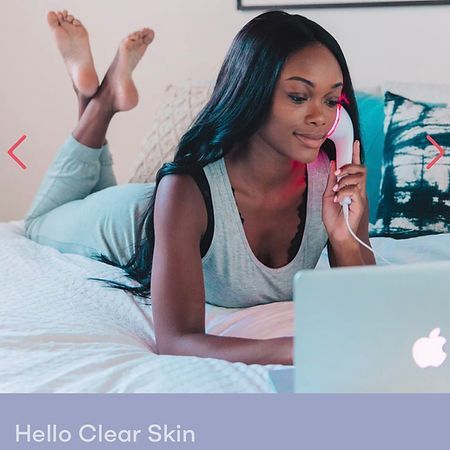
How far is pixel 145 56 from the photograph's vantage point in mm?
2723

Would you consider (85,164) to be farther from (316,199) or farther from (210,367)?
(210,367)

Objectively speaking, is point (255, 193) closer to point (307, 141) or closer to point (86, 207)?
point (307, 141)

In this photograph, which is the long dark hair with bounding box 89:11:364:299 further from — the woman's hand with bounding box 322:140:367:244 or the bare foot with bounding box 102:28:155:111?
the bare foot with bounding box 102:28:155:111

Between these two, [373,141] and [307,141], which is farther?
[373,141]

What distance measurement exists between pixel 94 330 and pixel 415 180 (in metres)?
0.95

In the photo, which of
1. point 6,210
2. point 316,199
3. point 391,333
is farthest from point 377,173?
point 6,210

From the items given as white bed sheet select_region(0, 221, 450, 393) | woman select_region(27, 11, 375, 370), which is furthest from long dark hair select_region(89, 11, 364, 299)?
white bed sheet select_region(0, 221, 450, 393)

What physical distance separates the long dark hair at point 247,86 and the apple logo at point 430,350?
0.57m

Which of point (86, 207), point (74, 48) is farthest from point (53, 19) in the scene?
point (86, 207)

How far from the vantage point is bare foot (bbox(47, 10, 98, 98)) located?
2.10m

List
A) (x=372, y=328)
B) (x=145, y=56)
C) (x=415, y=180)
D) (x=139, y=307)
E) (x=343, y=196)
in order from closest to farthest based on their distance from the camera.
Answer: (x=372, y=328) → (x=343, y=196) → (x=139, y=307) → (x=415, y=180) → (x=145, y=56)

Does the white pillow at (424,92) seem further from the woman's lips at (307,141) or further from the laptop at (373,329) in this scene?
the laptop at (373,329)

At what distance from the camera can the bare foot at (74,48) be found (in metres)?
2.10

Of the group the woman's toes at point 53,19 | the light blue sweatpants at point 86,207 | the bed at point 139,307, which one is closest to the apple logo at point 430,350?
the bed at point 139,307
